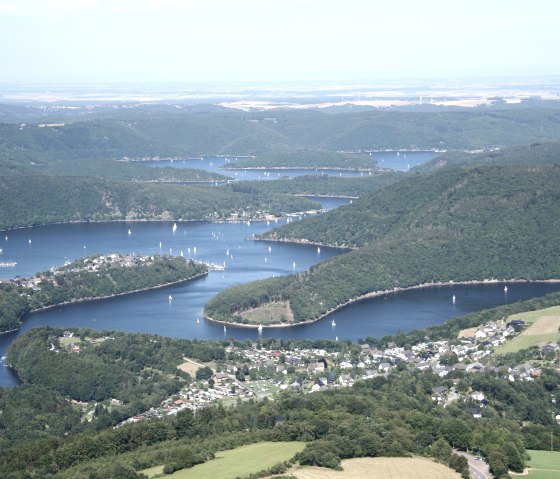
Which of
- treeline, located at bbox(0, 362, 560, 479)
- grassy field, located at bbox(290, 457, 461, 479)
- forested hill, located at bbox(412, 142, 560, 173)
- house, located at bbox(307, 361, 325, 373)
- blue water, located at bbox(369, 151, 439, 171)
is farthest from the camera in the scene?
blue water, located at bbox(369, 151, 439, 171)

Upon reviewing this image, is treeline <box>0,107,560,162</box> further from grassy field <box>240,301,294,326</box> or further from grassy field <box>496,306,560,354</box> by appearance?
grassy field <box>496,306,560,354</box>

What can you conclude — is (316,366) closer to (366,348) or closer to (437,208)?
(366,348)

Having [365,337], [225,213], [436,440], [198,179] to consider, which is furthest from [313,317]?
[198,179]

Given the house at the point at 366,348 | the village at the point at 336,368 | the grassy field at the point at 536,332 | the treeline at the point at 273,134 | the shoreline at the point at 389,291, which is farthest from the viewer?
the treeline at the point at 273,134

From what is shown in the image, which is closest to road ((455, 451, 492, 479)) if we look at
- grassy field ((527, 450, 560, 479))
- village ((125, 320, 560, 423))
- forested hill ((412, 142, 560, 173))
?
grassy field ((527, 450, 560, 479))

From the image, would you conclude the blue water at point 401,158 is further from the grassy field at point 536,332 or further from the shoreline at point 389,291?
the grassy field at point 536,332

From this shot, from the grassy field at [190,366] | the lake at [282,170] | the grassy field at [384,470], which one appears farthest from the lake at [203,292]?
the lake at [282,170]
